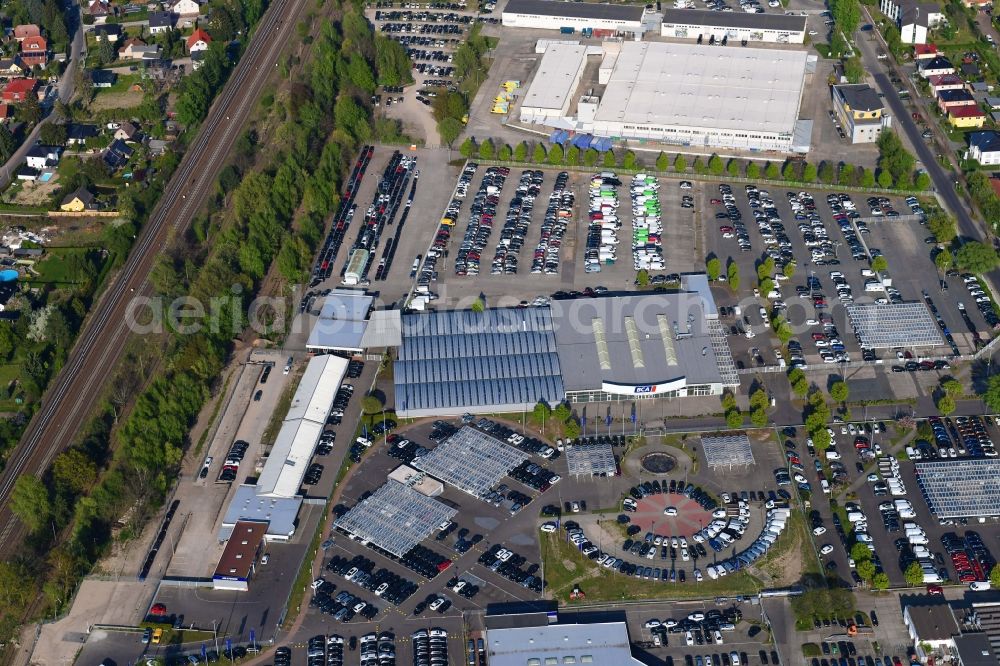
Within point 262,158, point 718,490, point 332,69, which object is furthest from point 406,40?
point 718,490

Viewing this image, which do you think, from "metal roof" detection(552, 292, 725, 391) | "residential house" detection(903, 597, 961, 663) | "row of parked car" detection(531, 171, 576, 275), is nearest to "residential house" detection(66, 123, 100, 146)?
"row of parked car" detection(531, 171, 576, 275)

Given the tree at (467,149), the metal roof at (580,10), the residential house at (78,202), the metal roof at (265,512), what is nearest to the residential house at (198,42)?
the residential house at (78,202)

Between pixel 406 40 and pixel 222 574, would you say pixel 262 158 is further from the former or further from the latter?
pixel 222 574

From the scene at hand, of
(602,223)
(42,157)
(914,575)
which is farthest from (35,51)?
(914,575)

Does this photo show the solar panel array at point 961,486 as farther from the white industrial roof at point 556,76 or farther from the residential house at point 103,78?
the residential house at point 103,78

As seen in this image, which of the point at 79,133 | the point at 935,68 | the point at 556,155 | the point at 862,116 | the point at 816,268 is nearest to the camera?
the point at 816,268

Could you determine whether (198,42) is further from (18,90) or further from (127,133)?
(18,90)
